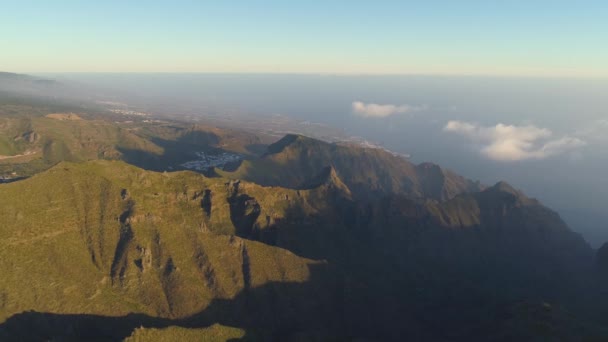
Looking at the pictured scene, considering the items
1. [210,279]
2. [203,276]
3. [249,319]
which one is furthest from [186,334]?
[203,276]

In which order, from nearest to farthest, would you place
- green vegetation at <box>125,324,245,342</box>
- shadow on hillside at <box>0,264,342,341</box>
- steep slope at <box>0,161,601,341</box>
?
1. green vegetation at <box>125,324,245,342</box>
2. shadow on hillside at <box>0,264,342,341</box>
3. steep slope at <box>0,161,601,341</box>

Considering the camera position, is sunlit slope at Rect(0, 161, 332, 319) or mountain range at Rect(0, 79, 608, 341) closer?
mountain range at Rect(0, 79, 608, 341)

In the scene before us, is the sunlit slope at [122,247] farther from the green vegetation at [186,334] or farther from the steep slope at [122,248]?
the green vegetation at [186,334]

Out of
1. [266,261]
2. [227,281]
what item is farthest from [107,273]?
[266,261]

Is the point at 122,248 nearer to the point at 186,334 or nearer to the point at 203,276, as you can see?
the point at 203,276

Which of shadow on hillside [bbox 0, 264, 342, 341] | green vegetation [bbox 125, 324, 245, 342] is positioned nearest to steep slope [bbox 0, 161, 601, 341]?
shadow on hillside [bbox 0, 264, 342, 341]

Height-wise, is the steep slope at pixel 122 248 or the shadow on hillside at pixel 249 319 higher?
the steep slope at pixel 122 248

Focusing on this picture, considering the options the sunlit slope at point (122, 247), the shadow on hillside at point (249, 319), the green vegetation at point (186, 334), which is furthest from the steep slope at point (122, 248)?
the green vegetation at point (186, 334)

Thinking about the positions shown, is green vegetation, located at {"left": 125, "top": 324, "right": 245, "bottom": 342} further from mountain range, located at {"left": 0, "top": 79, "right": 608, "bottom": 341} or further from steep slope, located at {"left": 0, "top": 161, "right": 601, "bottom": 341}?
steep slope, located at {"left": 0, "top": 161, "right": 601, "bottom": 341}

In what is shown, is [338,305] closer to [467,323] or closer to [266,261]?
[266,261]
